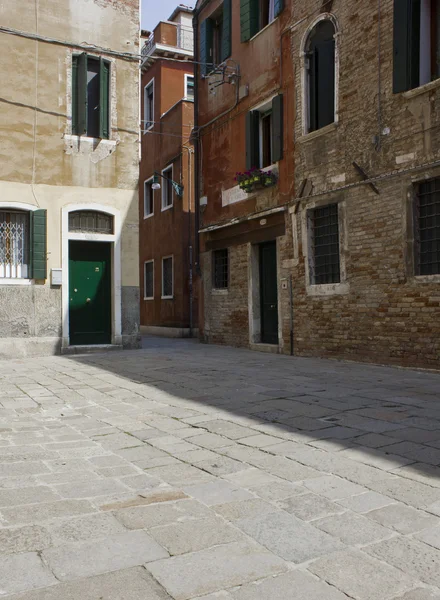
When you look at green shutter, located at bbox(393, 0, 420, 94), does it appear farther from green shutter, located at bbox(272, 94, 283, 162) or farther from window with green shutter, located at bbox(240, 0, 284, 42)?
window with green shutter, located at bbox(240, 0, 284, 42)

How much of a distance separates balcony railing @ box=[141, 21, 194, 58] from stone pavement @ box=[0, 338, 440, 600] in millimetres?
16743

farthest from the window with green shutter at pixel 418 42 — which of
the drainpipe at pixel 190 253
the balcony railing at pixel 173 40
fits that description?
the balcony railing at pixel 173 40

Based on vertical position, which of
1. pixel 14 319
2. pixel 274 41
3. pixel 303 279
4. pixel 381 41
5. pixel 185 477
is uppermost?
pixel 274 41

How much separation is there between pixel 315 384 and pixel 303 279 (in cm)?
420

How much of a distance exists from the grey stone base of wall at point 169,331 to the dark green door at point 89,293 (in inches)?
210

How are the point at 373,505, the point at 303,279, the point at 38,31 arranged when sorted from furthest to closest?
the point at 38,31 → the point at 303,279 → the point at 373,505

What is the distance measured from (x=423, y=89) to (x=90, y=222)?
7.22 meters

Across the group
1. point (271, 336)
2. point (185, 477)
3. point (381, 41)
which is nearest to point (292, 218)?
point (271, 336)

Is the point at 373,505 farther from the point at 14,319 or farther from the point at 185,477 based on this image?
the point at 14,319

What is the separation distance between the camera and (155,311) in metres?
20.3

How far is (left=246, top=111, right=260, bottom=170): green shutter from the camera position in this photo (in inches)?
505

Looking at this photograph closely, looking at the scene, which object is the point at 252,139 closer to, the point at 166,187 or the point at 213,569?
the point at 166,187

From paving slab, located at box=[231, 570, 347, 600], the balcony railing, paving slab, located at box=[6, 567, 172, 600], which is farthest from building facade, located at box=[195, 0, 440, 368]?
paving slab, located at box=[6, 567, 172, 600]

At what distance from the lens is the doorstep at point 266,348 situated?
1208cm
